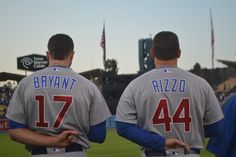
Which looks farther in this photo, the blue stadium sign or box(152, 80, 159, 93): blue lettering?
the blue stadium sign

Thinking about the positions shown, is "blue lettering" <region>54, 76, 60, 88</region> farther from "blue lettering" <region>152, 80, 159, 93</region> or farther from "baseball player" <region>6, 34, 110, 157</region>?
"blue lettering" <region>152, 80, 159, 93</region>

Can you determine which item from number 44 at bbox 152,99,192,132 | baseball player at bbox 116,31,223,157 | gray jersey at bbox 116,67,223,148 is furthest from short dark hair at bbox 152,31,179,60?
number 44 at bbox 152,99,192,132

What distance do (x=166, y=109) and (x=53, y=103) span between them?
1086 mm

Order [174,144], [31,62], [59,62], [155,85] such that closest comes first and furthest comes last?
[174,144] → [155,85] → [59,62] → [31,62]

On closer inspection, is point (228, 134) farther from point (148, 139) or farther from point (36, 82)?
point (36, 82)

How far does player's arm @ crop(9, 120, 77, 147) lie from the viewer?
4.51 meters

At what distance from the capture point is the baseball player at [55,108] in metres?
4.60

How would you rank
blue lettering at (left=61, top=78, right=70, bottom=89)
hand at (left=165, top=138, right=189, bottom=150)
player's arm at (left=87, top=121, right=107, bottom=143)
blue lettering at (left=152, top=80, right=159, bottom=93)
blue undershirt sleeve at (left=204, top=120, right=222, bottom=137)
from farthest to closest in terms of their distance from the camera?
1. player's arm at (left=87, top=121, right=107, bottom=143)
2. blue lettering at (left=61, top=78, right=70, bottom=89)
3. blue undershirt sleeve at (left=204, top=120, right=222, bottom=137)
4. blue lettering at (left=152, top=80, right=159, bottom=93)
5. hand at (left=165, top=138, right=189, bottom=150)

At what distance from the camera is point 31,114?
4668 mm

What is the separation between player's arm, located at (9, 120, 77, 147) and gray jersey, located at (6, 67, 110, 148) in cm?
8

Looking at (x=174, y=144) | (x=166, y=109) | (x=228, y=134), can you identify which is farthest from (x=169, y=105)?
(x=228, y=134)

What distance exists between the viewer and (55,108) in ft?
15.2

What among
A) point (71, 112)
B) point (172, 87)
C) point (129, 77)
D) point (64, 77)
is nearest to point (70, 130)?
point (71, 112)

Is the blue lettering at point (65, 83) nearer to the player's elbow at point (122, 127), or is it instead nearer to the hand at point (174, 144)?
the player's elbow at point (122, 127)
